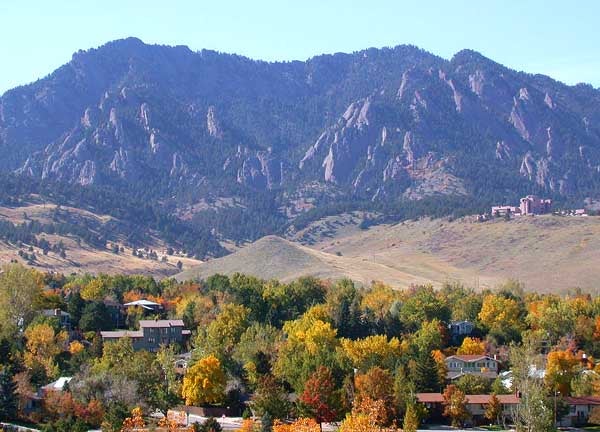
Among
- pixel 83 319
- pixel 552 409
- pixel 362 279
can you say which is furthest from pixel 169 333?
pixel 362 279

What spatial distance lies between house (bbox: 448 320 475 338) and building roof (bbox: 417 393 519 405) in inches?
1256

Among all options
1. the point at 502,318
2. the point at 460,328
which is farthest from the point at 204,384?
the point at 502,318

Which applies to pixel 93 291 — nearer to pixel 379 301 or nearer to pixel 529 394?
pixel 379 301

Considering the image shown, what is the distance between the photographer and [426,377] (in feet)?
284

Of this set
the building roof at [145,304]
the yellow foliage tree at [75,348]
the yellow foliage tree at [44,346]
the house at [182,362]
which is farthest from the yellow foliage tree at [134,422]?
the building roof at [145,304]

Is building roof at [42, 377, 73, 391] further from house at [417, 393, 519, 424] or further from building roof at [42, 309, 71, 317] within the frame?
house at [417, 393, 519, 424]

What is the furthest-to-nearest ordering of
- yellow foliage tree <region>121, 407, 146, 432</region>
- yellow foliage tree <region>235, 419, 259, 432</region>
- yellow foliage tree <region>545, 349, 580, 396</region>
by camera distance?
1. yellow foliage tree <region>545, 349, 580, 396</region>
2. yellow foliage tree <region>235, 419, 259, 432</region>
3. yellow foliage tree <region>121, 407, 146, 432</region>

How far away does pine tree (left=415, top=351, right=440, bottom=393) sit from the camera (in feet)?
282

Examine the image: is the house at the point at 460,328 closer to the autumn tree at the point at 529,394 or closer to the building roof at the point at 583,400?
the autumn tree at the point at 529,394

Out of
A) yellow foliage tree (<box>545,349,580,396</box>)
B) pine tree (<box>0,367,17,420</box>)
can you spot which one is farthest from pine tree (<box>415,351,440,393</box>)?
pine tree (<box>0,367,17,420</box>)

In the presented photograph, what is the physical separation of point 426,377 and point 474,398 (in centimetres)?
410

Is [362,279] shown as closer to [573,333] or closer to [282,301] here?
[282,301]

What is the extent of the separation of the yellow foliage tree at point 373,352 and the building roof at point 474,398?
6269 millimetres

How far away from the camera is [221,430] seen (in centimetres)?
7081
